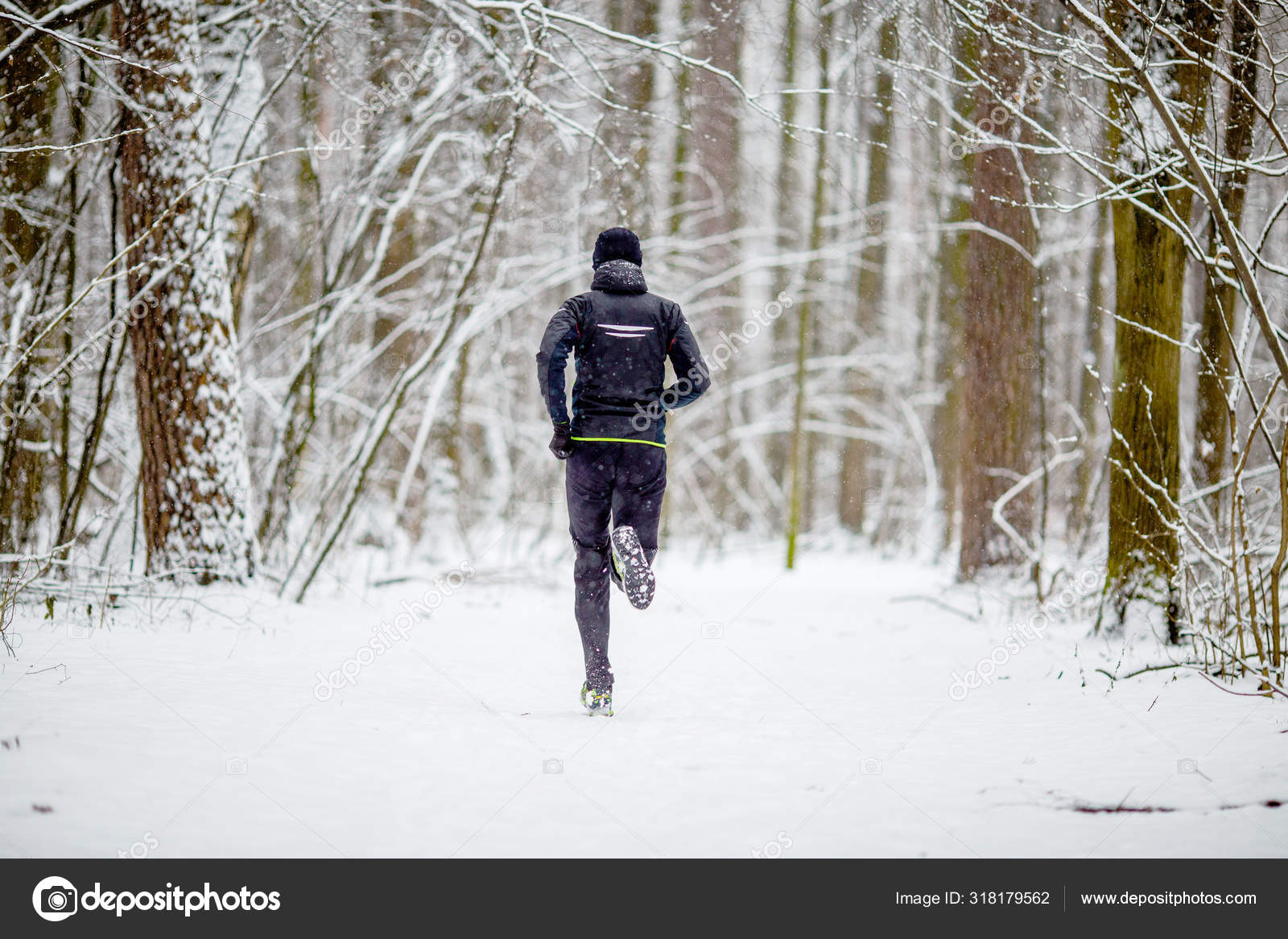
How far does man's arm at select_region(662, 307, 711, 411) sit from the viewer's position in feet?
13.0

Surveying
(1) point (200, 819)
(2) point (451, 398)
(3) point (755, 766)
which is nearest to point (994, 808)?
(3) point (755, 766)

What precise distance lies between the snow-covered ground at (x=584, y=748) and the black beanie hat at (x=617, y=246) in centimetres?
194

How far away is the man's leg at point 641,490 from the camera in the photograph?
3809mm

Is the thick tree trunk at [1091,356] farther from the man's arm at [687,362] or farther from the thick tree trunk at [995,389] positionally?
the man's arm at [687,362]

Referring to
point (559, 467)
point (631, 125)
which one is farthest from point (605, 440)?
point (559, 467)

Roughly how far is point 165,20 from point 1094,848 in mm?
5989

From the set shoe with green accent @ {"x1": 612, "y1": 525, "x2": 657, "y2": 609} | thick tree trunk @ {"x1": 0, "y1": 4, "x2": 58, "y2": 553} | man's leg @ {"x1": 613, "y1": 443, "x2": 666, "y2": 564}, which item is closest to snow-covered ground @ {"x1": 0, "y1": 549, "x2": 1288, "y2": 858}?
shoe with green accent @ {"x1": 612, "y1": 525, "x2": 657, "y2": 609}

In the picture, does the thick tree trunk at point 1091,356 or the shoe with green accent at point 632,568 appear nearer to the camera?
the shoe with green accent at point 632,568

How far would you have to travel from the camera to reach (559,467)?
10188 millimetres

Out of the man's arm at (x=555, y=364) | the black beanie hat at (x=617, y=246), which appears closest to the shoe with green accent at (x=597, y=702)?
the man's arm at (x=555, y=364)

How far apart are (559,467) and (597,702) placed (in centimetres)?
656

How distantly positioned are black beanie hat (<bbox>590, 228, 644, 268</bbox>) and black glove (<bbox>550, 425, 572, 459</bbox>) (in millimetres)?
767

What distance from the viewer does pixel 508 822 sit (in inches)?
97.7
